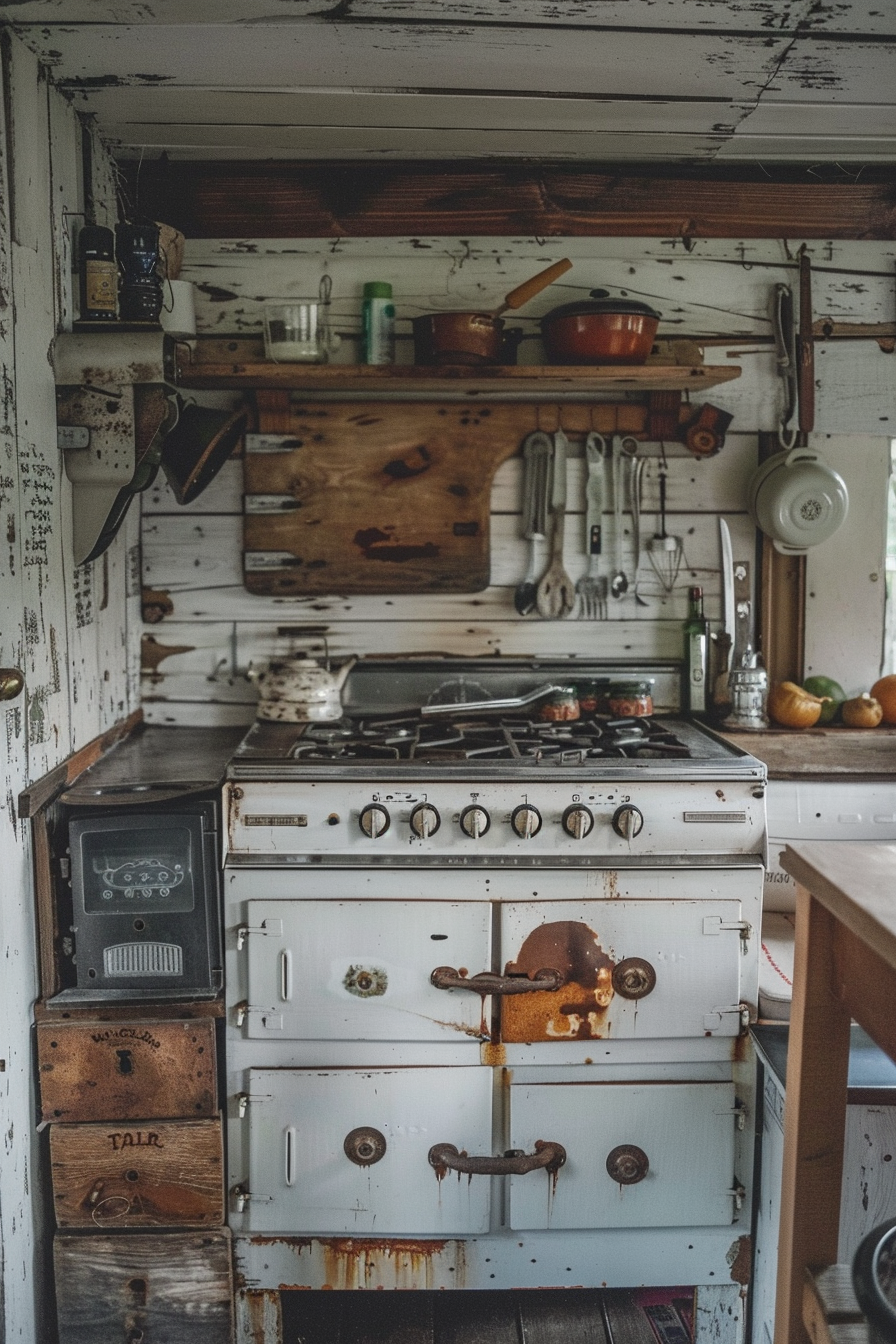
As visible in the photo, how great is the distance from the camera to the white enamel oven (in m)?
2.07

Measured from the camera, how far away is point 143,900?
2061 mm

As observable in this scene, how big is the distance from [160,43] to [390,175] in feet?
2.51

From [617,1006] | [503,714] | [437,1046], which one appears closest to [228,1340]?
[437,1046]

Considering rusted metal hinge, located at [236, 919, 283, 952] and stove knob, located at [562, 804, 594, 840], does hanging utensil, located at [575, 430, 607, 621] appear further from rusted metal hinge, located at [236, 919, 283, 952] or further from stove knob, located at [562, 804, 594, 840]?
rusted metal hinge, located at [236, 919, 283, 952]

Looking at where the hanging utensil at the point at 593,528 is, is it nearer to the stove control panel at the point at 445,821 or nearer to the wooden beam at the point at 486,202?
the wooden beam at the point at 486,202

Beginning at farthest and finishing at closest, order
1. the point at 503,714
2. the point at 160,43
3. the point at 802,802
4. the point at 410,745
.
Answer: the point at 503,714
the point at 802,802
the point at 410,745
the point at 160,43

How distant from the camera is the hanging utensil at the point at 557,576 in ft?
8.89

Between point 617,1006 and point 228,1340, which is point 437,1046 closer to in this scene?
point 617,1006

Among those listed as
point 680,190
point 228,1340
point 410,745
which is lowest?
point 228,1340

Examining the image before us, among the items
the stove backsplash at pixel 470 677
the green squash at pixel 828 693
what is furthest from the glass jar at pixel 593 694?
the green squash at pixel 828 693

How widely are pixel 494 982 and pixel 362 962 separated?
26 cm

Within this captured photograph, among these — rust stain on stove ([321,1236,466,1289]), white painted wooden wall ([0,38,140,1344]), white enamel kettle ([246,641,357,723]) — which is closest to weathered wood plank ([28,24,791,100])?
white painted wooden wall ([0,38,140,1344])

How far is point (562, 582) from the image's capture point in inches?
108

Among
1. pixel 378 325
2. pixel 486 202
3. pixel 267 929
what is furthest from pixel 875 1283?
pixel 486 202
